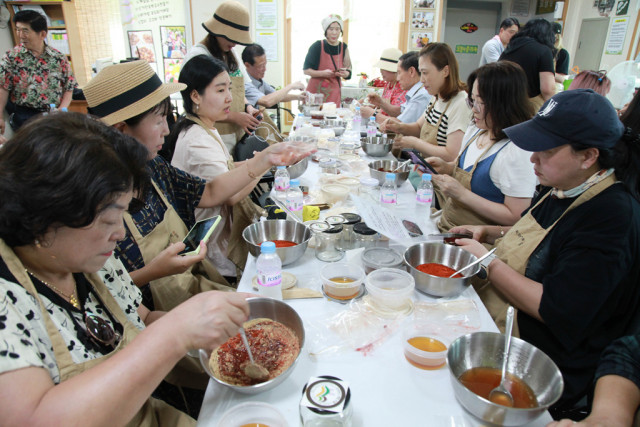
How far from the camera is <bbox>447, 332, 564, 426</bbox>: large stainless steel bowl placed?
92 centimetres

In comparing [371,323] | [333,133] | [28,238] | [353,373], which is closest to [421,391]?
[353,373]

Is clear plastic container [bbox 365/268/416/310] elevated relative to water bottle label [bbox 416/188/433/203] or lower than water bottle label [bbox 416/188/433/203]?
lower

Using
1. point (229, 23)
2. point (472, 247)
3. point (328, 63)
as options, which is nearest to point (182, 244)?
point (472, 247)

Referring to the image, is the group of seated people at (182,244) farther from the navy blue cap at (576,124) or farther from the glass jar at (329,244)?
the glass jar at (329,244)

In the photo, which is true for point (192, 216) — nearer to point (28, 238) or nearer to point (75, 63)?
point (28, 238)

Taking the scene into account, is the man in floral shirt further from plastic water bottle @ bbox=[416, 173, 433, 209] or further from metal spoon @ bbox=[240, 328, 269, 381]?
metal spoon @ bbox=[240, 328, 269, 381]

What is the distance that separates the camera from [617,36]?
254 inches

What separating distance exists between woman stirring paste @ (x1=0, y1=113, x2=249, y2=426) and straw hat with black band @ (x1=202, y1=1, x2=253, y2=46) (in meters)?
2.71

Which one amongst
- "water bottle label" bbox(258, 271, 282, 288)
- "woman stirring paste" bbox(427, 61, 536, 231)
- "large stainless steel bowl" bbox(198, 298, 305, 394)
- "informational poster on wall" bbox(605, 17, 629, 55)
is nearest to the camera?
"large stainless steel bowl" bbox(198, 298, 305, 394)

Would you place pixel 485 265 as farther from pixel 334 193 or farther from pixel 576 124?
pixel 334 193

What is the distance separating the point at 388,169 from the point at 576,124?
1723mm

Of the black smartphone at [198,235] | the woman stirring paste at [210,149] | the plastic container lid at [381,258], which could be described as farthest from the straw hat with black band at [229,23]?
the plastic container lid at [381,258]

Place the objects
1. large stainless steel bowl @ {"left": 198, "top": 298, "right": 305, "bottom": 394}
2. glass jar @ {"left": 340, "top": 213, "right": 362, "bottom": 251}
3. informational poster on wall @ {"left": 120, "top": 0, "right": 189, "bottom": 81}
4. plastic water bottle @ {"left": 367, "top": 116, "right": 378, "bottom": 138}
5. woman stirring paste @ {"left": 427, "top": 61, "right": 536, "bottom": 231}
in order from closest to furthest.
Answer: large stainless steel bowl @ {"left": 198, "top": 298, "right": 305, "bottom": 394} → glass jar @ {"left": 340, "top": 213, "right": 362, "bottom": 251} → woman stirring paste @ {"left": 427, "top": 61, "right": 536, "bottom": 231} → plastic water bottle @ {"left": 367, "top": 116, "right": 378, "bottom": 138} → informational poster on wall @ {"left": 120, "top": 0, "right": 189, "bottom": 81}

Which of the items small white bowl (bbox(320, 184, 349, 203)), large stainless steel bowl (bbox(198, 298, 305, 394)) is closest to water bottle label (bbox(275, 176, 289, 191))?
small white bowl (bbox(320, 184, 349, 203))
